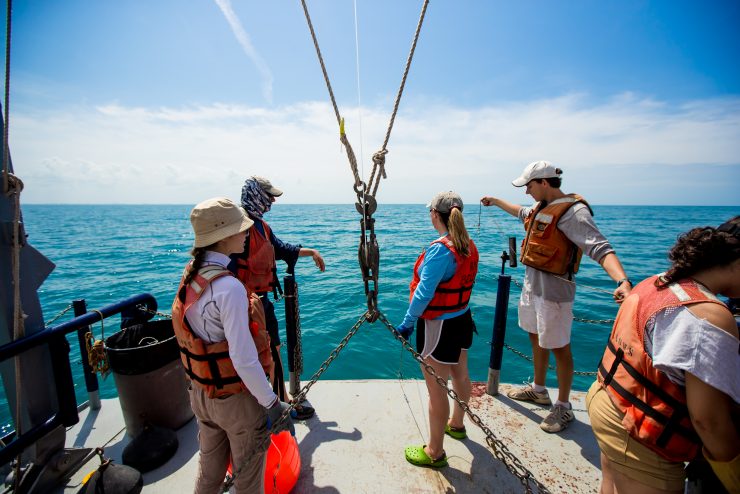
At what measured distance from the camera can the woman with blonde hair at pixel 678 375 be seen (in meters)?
1.27

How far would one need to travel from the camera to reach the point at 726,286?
1411 mm

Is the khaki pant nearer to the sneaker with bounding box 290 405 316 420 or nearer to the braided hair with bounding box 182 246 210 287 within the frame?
the braided hair with bounding box 182 246 210 287

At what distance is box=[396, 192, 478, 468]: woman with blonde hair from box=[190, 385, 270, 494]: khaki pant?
111 centimetres

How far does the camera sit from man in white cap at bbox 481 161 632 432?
2.83 metres

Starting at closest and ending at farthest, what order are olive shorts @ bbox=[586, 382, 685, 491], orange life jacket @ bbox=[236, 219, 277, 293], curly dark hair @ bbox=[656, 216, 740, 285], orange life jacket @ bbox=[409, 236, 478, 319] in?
curly dark hair @ bbox=[656, 216, 740, 285], olive shorts @ bbox=[586, 382, 685, 491], orange life jacket @ bbox=[409, 236, 478, 319], orange life jacket @ bbox=[236, 219, 277, 293]

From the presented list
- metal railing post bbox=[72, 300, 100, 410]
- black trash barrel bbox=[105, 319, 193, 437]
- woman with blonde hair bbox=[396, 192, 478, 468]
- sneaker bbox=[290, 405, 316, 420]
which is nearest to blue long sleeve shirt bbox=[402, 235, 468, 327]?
woman with blonde hair bbox=[396, 192, 478, 468]

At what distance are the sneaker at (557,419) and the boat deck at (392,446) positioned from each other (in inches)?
2.6

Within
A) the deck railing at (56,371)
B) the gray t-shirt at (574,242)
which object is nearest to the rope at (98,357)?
the deck railing at (56,371)

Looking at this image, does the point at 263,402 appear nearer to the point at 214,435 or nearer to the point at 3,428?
the point at 214,435

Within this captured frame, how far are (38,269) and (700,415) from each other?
3924 mm

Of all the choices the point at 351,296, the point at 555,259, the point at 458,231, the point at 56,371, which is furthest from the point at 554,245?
the point at 351,296

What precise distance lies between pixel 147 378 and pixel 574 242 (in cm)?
391

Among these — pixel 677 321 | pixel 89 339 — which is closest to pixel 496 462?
pixel 677 321

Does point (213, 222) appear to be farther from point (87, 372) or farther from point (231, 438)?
point (87, 372)
